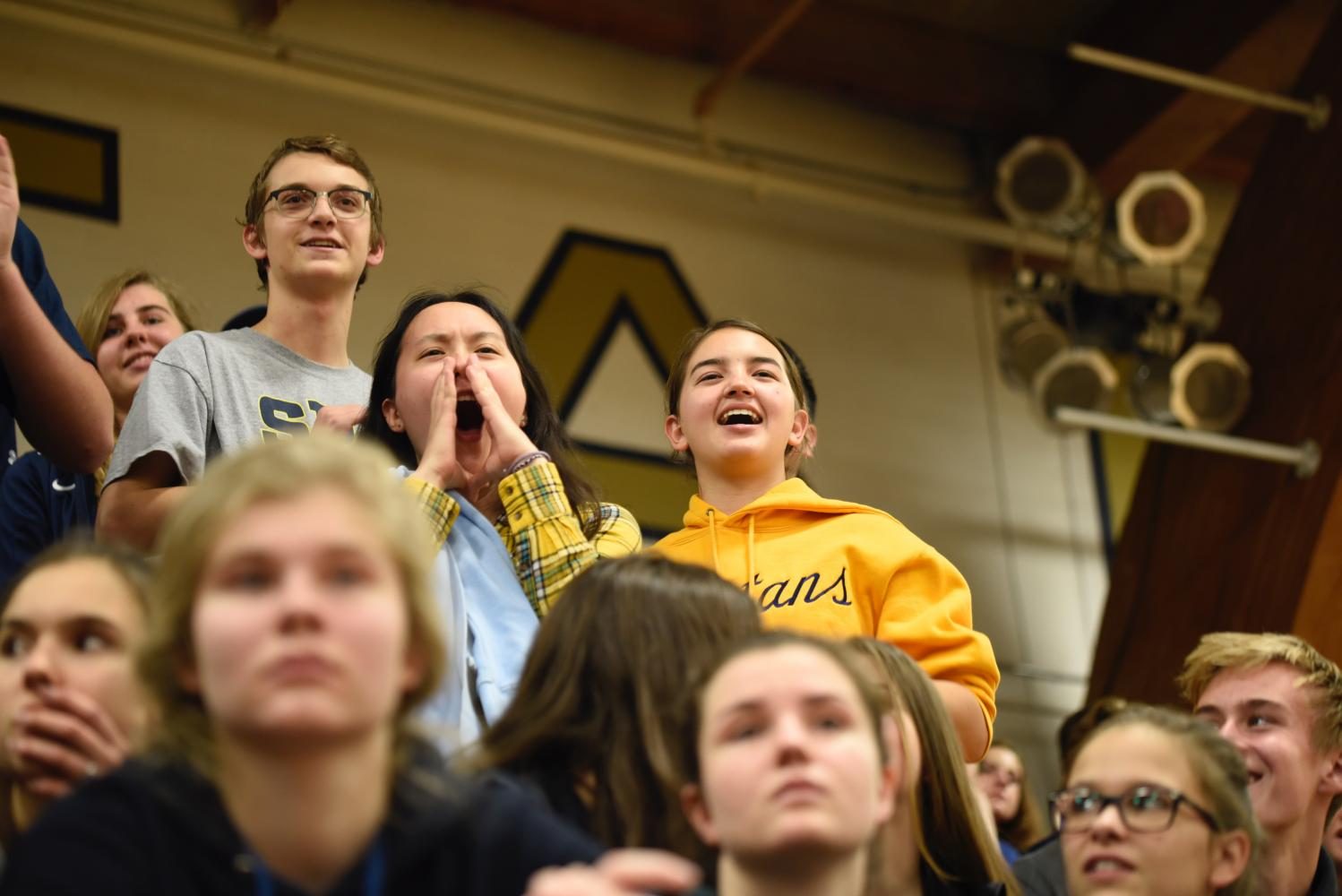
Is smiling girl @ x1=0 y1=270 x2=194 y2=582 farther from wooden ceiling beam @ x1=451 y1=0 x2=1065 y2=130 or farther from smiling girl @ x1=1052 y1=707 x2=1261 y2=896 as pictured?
wooden ceiling beam @ x1=451 y1=0 x2=1065 y2=130

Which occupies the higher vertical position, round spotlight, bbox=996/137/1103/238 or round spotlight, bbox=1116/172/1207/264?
round spotlight, bbox=996/137/1103/238

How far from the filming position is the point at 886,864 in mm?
2049

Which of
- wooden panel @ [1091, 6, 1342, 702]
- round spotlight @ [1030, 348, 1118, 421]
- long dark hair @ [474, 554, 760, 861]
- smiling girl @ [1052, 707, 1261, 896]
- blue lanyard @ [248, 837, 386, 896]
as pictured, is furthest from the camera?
round spotlight @ [1030, 348, 1118, 421]

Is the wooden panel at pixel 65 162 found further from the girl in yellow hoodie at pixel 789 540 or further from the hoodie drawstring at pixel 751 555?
the hoodie drawstring at pixel 751 555

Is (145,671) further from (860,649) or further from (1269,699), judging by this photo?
(1269,699)

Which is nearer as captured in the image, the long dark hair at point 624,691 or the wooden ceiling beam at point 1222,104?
the long dark hair at point 624,691

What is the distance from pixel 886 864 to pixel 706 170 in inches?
153

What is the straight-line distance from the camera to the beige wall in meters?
4.83

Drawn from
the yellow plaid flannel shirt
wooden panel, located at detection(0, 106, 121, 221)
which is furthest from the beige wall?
the yellow plaid flannel shirt

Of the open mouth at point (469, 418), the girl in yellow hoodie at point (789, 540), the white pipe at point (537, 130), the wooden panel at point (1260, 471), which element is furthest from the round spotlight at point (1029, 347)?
the open mouth at point (469, 418)

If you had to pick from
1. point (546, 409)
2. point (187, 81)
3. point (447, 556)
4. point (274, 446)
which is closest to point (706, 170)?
point (187, 81)

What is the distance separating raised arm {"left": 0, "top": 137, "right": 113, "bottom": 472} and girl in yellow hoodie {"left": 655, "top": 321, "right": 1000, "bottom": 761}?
79 centimetres

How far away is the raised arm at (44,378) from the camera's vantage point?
2.24 metres

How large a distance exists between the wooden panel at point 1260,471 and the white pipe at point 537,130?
0.57 meters
